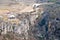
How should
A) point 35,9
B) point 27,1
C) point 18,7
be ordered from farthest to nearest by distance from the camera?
point 27,1 < point 18,7 < point 35,9

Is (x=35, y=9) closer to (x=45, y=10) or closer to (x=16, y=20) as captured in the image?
(x=45, y=10)

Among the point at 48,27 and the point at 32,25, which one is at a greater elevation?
the point at 32,25

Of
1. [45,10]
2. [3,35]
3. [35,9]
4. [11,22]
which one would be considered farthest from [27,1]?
[3,35]

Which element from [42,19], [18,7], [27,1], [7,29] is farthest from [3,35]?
[27,1]

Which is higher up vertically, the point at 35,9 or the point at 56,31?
the point at 35,9

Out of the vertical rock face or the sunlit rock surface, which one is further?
the vertical rock face

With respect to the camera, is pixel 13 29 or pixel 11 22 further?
pixel 11 22

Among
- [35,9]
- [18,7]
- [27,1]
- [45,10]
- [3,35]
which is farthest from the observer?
[27,1]

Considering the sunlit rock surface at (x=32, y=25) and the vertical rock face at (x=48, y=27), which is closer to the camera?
the sunlit rock surface at (x=32, y=25)

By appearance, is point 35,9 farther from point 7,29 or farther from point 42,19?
point 7,29
